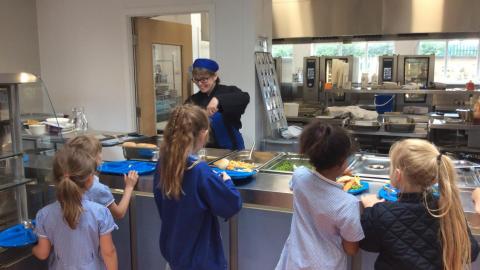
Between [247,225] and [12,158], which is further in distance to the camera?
[247,225]

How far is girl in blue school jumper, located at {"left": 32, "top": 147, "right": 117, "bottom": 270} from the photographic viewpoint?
5.22 ft

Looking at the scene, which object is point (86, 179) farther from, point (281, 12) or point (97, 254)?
point (281, 12)

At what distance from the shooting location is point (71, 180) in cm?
158

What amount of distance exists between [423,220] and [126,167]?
4.85 feet

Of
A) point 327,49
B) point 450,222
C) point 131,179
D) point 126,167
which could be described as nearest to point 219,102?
point 126,167

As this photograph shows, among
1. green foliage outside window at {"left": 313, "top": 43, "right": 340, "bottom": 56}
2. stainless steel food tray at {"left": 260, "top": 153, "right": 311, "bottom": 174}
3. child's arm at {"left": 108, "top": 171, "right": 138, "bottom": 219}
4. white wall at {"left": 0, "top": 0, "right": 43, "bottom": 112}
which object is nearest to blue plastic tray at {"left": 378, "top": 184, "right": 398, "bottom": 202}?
stainless steel food tray at {"left": 260, "top": 153, "right": 311, "bottom": 174}

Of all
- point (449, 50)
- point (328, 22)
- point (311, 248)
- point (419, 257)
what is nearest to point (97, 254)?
point (311, 248)

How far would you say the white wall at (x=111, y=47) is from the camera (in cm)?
366

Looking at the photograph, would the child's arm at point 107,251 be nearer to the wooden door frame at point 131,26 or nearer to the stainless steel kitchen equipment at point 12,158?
the stainless steel kitchen equipment at point 12,158

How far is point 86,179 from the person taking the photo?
163 cm

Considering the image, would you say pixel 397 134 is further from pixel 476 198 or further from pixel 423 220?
pixel 423 220

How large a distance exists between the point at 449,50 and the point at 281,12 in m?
5.76

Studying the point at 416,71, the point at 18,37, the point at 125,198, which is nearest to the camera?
the point at 125,198

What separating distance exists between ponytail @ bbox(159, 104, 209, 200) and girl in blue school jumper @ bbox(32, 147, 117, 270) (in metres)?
0.31
